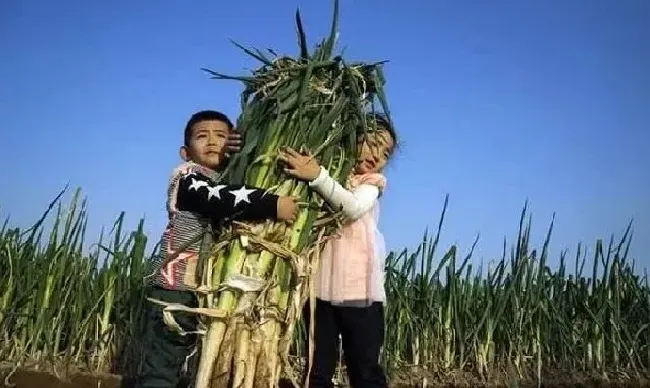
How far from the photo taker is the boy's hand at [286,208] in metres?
1.71

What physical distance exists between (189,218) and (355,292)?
0.51 m

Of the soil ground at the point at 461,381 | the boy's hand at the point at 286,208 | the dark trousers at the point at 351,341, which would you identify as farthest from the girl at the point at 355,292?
the soil ground at the point at 461,381

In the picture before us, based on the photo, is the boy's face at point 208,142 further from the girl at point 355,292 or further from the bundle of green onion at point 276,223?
the girl at point 355,292

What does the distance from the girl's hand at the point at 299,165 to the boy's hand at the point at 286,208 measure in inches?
2.7

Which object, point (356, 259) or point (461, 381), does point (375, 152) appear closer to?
point (356, 259)

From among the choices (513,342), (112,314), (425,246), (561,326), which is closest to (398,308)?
(425,246)

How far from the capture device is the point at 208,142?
196cm

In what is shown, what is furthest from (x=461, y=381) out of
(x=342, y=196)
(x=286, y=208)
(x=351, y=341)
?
(x=286, y=208)

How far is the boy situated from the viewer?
1.72m

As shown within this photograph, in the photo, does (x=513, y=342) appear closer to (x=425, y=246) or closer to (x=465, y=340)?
(x=465, y=340)

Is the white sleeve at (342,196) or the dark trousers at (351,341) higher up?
the white sleeve at (342,196)

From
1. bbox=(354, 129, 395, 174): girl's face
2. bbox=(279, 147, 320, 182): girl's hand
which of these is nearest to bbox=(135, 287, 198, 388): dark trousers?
bbox=(279, 147, 320, 182): girl's hand

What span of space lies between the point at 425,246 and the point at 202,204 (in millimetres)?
1543

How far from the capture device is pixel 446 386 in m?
2.97
